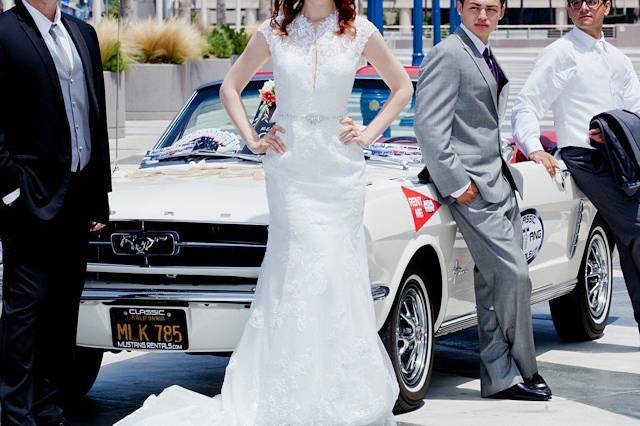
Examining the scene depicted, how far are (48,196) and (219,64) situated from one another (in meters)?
24.7

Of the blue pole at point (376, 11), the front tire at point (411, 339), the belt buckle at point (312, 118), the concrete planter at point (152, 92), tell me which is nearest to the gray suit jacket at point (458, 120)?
the front tire at point (411, 339)

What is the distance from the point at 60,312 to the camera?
240 inches

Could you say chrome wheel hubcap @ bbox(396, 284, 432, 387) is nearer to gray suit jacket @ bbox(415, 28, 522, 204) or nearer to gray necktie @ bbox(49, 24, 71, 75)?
gray suit jacket @ bbox(415, 28, 522, 204)

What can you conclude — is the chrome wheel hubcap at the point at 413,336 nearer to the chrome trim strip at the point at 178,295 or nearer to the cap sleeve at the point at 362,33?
the chrome trim strip at the point at 178,295

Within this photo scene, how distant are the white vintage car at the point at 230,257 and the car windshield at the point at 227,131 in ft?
0.05

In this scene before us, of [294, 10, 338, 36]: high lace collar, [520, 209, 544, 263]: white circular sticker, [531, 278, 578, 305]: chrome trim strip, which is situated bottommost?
[531, 278, 578, 305]: chrome trim strip

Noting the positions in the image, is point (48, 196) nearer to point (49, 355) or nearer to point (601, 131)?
point (49, 355)

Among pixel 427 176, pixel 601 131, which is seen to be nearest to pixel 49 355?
pixel 427 176

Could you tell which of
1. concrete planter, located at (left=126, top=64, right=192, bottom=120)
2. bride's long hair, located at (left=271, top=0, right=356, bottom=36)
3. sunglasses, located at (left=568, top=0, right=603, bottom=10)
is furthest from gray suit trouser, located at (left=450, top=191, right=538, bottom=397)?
concrete planter, located at (left=126, top=64, right=192, bottom=120)

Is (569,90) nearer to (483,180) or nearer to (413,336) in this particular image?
(483,180)

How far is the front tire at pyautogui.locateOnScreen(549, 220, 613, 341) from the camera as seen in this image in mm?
8422

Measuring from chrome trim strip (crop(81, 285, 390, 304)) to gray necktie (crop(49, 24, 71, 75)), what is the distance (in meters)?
0.97

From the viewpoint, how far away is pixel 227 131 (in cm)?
784

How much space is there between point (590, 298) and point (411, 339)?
223cm
